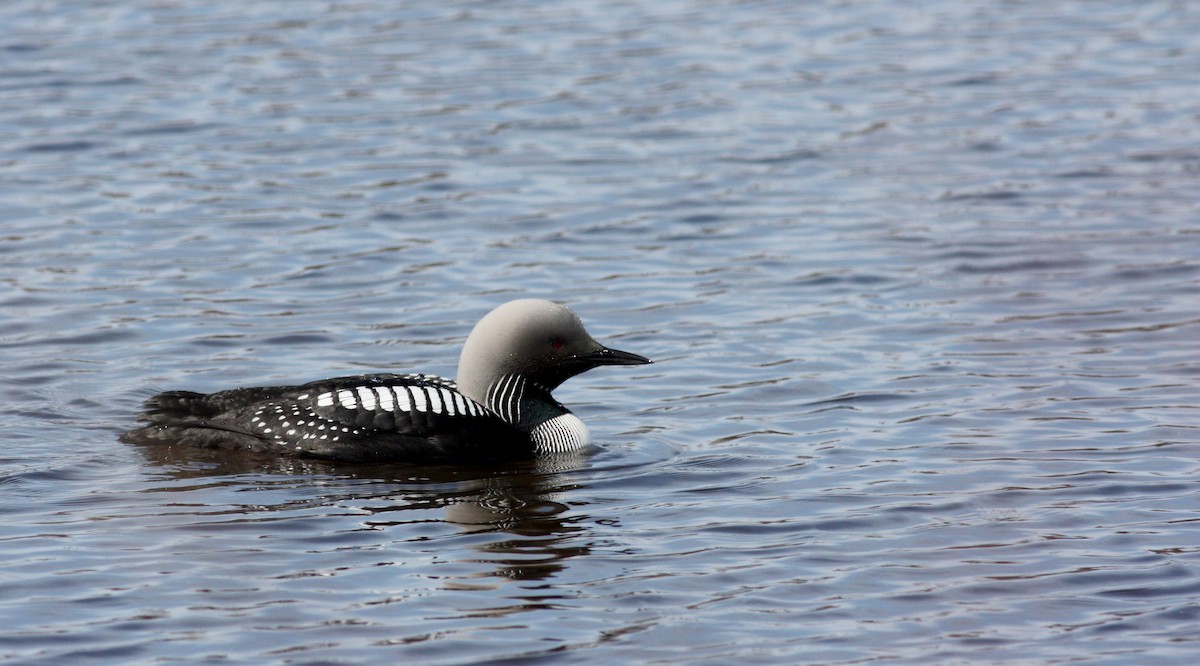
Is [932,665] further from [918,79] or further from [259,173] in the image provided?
[918,79]

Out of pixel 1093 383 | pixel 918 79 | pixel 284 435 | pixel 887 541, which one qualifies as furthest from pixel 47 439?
pixel 918 79

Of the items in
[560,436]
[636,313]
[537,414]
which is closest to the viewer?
[560,436]

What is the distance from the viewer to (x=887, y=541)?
6.45 metres

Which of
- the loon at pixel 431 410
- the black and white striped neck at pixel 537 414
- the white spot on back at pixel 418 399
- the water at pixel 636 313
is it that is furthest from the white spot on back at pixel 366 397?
the black and white striped neck at pixel 537 414

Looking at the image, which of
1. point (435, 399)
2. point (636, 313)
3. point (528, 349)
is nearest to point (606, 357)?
point (528, 349)

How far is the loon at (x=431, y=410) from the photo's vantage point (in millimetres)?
7410

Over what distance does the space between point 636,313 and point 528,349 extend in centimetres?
201

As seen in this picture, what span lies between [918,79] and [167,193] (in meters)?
6.24

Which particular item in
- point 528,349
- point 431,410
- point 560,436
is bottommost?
point 560,436

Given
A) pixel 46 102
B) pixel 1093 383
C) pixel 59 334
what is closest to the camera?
pixel 1093 383

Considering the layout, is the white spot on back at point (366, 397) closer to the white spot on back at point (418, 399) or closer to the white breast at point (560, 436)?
the white spot on back at point (418, 399)

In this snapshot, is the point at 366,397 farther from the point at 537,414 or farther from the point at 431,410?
the point at 537,414

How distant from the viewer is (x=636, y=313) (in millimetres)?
9625

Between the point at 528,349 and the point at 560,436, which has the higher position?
the point at 528,349
